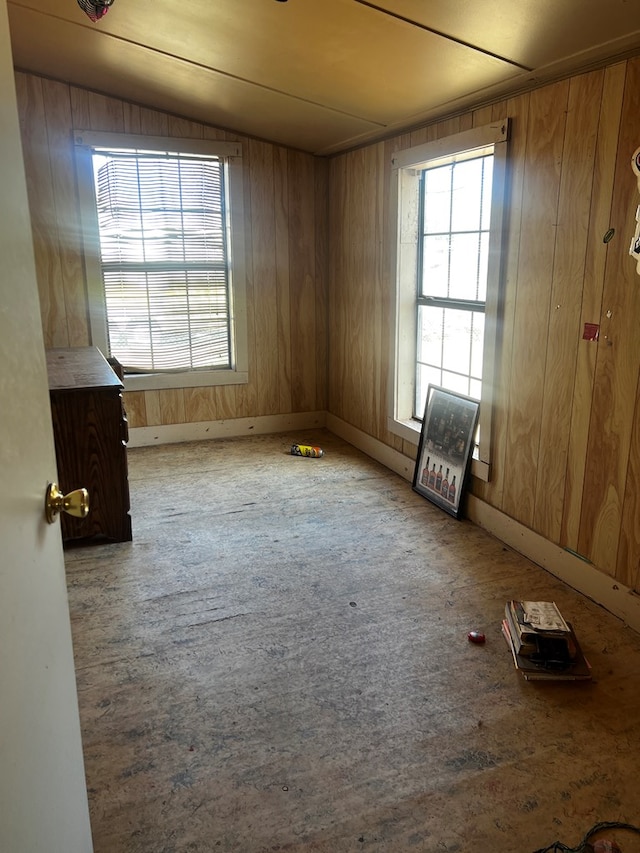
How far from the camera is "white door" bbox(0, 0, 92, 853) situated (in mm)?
823

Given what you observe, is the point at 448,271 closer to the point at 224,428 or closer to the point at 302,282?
the point at 302,282

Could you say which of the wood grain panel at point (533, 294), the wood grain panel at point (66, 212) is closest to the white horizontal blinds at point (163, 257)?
the wood grain panel at point (66, 212)

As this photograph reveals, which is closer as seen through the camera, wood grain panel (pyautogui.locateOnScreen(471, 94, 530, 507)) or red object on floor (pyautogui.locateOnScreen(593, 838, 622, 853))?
red object on floor (pyautogui.locateOnScreen(593, 838, 622, 853))

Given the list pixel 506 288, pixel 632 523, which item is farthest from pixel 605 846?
pixel 506 288

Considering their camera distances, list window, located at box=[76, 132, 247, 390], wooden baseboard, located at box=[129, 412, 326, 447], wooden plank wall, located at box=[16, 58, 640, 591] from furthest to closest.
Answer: wooden baseboard, located at box=[129, 412, 326, 447] < window, located at box=[76, 132, 247, 390] < wooden plank wall, located at box=[16, 58, 640, 591]

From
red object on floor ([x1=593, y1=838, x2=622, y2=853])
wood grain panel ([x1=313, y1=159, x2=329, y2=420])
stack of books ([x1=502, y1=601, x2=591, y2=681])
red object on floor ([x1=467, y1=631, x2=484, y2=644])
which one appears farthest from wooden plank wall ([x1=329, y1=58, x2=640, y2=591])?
wood grain panel ([x1=313, y1=159, x2=329, y2=420])

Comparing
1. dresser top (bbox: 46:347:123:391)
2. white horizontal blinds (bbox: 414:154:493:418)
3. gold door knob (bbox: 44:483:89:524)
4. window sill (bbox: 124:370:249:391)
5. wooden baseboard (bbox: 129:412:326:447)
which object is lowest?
wooden baseboard (bbox: 129:412:326:447)

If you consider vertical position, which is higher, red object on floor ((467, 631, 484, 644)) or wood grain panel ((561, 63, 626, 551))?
wood grain panel ((561, 63, 626, 551))

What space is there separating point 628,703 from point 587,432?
1.05 m

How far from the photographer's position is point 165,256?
15.3 feet

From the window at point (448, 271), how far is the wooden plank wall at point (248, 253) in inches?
48.0

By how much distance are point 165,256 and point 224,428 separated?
1.38m

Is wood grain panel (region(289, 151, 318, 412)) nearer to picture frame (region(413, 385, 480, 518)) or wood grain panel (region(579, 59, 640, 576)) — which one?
picture frame (region(413, 385, 480, 518))

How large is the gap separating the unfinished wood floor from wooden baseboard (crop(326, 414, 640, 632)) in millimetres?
48
